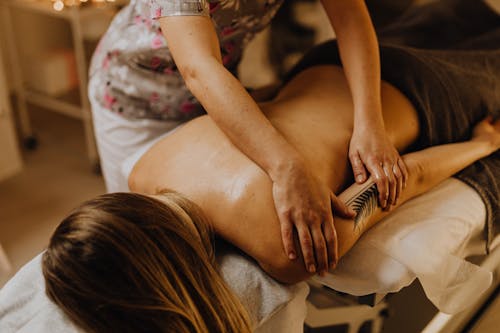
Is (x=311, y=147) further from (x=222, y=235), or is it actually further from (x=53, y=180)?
(x=53, y=180)

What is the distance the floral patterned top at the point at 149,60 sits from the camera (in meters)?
1.30

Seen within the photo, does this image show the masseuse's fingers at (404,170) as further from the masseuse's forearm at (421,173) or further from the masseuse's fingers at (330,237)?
the masseuse's fingers at (330,237)

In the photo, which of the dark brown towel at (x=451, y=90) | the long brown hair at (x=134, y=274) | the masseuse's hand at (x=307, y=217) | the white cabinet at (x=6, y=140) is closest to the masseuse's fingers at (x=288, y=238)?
the masseuse's hand at (x=307, y=217)

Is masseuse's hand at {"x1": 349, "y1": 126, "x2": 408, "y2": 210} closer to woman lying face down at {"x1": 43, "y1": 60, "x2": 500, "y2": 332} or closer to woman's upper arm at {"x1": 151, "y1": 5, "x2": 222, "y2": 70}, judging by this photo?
woman lying face down at {"x1": 43, "y1": 60, "x2": 500, "y2": 332}

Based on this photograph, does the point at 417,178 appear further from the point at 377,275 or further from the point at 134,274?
the point at 134,274

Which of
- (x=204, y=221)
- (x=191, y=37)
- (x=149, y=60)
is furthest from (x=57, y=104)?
(x=204, y=221)

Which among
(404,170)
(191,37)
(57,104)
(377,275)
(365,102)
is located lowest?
(57,104)

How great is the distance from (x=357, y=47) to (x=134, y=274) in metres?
0.71

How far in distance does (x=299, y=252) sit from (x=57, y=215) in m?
1.58

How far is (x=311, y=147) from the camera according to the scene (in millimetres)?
1131

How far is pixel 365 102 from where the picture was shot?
1.21 metres

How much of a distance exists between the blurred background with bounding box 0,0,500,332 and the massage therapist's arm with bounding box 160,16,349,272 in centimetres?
56

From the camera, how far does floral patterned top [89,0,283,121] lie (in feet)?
4.27

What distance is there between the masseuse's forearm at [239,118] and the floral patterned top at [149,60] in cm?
21
